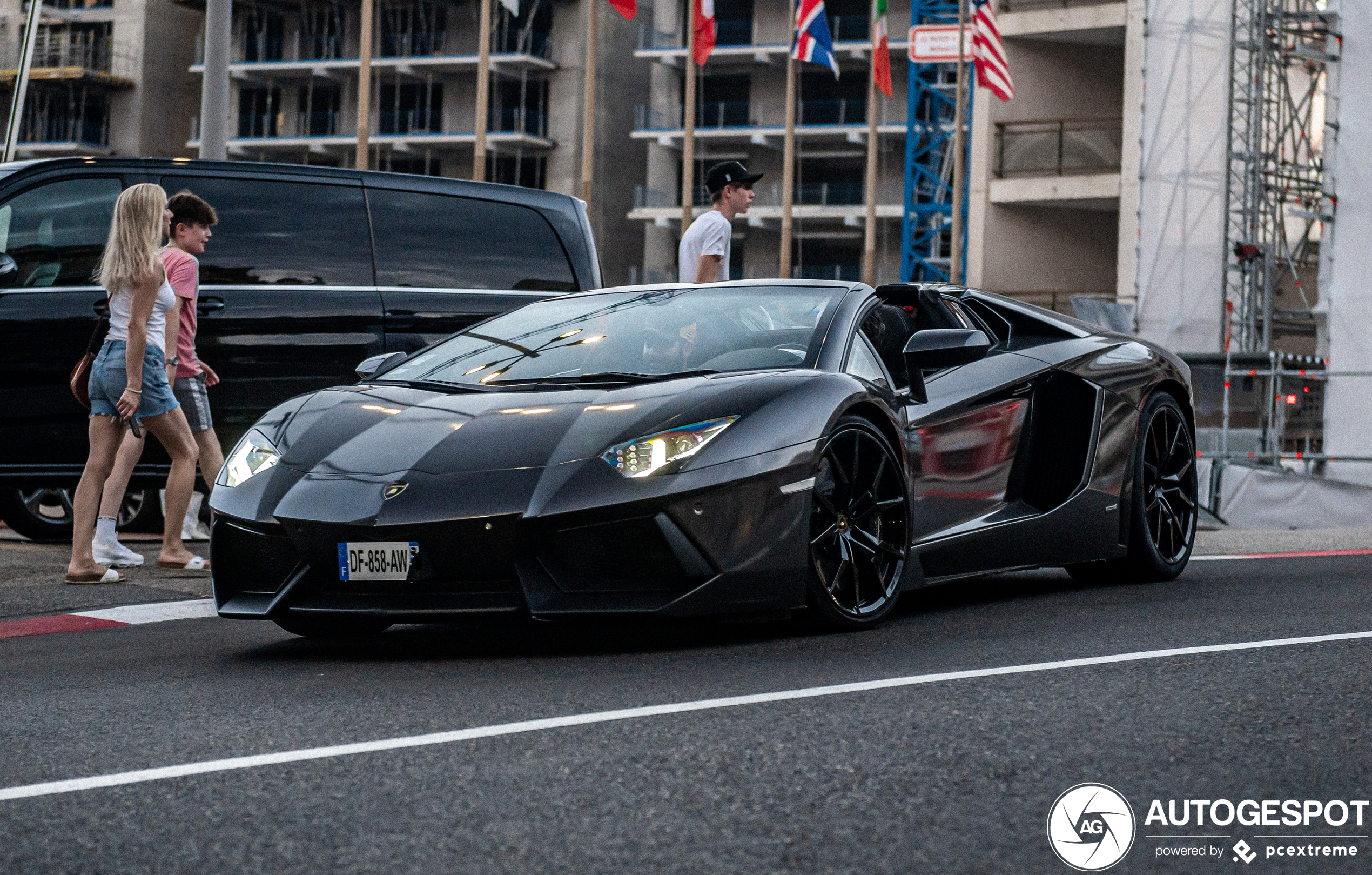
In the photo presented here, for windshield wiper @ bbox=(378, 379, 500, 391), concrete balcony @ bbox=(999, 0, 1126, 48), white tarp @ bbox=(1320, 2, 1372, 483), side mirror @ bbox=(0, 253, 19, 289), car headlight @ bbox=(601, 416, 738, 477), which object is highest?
concrete balcony @ bbox=(999, 0, 1126, 48)

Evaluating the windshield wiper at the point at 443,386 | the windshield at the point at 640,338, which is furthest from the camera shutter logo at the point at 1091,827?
the windshield wiper at the point at 443,386

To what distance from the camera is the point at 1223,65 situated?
31.3 meters

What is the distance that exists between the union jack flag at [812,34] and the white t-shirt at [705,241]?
78.2 ft

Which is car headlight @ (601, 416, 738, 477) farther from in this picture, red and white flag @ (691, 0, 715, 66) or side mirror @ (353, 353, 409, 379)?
red and white flag @ (691, 0, 715, 66)

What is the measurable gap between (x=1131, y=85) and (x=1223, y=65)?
3.63m

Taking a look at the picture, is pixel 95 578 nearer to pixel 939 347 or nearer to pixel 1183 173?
pixel 939 347

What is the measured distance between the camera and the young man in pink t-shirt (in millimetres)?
8086

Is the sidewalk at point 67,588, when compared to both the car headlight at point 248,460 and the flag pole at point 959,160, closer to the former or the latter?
the car headlight at point 248,460

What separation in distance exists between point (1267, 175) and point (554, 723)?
27.9 meters

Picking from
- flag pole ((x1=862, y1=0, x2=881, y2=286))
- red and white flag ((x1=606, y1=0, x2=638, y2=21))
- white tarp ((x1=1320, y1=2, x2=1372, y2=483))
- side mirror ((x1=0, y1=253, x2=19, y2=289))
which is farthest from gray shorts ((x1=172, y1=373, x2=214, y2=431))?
flag pole ((x1=862, y1=0, x2=881, y2=286))

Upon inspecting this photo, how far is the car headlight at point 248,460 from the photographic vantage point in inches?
226

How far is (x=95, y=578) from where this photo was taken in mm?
7758

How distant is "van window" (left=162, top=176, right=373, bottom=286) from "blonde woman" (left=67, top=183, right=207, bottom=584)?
4.11 feet

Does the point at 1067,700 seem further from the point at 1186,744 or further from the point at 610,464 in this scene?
the point at 610,464
